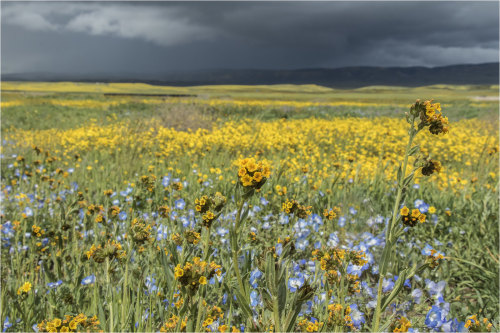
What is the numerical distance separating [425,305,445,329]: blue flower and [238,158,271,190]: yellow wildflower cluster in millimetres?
1392

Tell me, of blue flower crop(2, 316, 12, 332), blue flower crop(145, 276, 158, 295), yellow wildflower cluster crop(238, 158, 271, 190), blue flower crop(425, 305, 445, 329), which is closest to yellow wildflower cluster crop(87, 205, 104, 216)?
blue flower crop(145, 276, 158, 295)

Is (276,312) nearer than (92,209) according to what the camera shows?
Yes

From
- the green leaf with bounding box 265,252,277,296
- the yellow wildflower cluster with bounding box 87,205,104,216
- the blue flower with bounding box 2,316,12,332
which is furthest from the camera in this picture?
the yellow wildflower cluster with bounding box 87,205,104,216

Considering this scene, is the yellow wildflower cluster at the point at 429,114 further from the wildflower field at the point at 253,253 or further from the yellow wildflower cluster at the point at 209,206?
the yellow wildflower cluster at the point at 209,206

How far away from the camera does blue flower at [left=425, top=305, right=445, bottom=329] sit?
1741mm

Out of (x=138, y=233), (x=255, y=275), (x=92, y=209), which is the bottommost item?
(x=255, y=275)

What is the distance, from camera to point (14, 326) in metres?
2.03

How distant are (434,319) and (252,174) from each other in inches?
57.4

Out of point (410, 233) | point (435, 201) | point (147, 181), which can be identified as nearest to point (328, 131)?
point (435, 201)

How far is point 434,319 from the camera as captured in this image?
5.79 feet

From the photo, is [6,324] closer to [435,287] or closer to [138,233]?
[138,233]

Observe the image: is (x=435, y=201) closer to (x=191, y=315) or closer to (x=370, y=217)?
(x=370, y=217)

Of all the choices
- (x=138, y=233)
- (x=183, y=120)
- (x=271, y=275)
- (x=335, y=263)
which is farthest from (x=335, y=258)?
(x=183, y=120)

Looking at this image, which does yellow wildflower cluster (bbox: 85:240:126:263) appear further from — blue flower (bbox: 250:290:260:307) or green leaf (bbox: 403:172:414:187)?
green leaf (bbox: 403:172:414:187)
